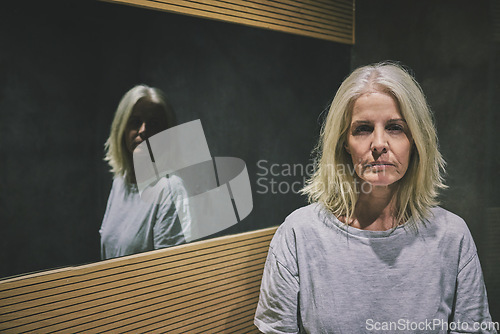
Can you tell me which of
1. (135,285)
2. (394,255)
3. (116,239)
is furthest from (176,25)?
(394,255)

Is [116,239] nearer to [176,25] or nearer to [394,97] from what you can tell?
[176,25]

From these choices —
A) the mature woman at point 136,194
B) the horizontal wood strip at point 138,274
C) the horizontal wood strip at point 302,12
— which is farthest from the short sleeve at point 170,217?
the horizontal wood strip at point 302,12

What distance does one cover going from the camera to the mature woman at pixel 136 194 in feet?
6.39

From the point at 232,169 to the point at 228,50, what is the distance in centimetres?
66

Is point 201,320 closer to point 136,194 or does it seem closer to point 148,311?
point 148,311

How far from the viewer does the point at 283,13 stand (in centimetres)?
254

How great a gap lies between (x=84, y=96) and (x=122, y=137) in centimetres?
24

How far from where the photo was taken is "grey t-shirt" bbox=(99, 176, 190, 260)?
6.42 feet

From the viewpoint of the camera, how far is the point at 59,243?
5.99ft

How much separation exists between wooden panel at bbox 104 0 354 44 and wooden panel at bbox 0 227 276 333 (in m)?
1.21

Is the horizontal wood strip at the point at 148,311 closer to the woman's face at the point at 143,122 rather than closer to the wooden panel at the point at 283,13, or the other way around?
the woman's face at the point at 143,122

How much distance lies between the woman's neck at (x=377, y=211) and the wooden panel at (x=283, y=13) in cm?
122

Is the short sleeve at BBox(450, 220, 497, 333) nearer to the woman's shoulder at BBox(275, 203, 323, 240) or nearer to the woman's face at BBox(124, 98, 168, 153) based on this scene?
the woman's shoulder at BBox(275, 203, 323, 240)

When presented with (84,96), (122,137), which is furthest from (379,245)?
(84,96)
